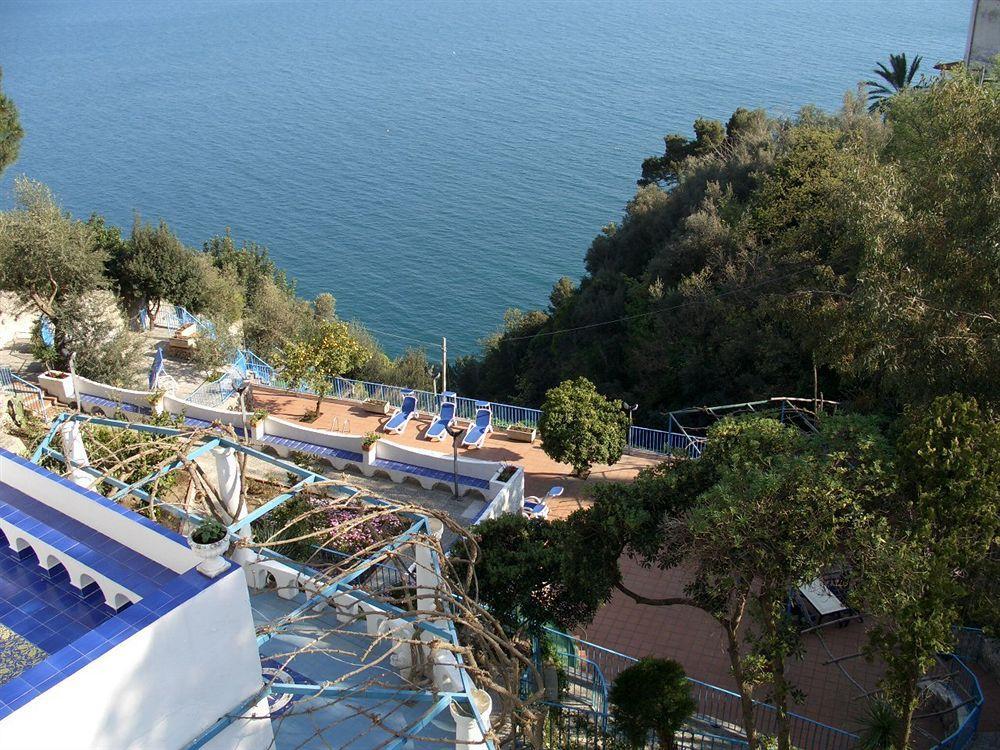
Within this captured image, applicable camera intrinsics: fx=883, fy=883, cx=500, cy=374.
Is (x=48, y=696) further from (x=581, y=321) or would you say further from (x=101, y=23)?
(x=101, y=23)

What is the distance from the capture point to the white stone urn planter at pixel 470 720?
6.06m

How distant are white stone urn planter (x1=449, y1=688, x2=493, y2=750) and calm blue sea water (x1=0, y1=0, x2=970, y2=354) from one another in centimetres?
4156

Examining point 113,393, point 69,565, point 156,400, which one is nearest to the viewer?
point 69,565

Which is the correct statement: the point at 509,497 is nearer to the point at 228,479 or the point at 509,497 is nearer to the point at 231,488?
the point at 231,488

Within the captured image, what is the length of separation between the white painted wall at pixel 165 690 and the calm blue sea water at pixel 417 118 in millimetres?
41836

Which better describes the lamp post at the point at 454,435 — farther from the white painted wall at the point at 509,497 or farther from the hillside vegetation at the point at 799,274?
the hillside vegetation at the point at 799,274

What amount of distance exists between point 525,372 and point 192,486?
2357cm

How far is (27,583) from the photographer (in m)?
7.52

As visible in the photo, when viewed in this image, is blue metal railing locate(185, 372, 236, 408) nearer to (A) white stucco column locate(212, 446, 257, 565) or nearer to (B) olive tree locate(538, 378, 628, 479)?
(B) olive tree locate(538, 378, 628, 479)

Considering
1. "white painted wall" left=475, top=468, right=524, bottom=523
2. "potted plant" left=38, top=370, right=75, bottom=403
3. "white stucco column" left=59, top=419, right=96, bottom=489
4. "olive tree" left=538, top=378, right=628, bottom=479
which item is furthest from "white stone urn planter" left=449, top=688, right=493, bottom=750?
"potted plant" left=38, top=370, right=75, bottom=403

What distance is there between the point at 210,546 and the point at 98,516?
208cm

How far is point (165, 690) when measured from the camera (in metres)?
5.54

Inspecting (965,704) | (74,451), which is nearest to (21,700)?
(74,451)

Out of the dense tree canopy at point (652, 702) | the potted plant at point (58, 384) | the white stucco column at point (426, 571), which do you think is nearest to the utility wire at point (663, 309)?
the potted plant at point (58, 384)
